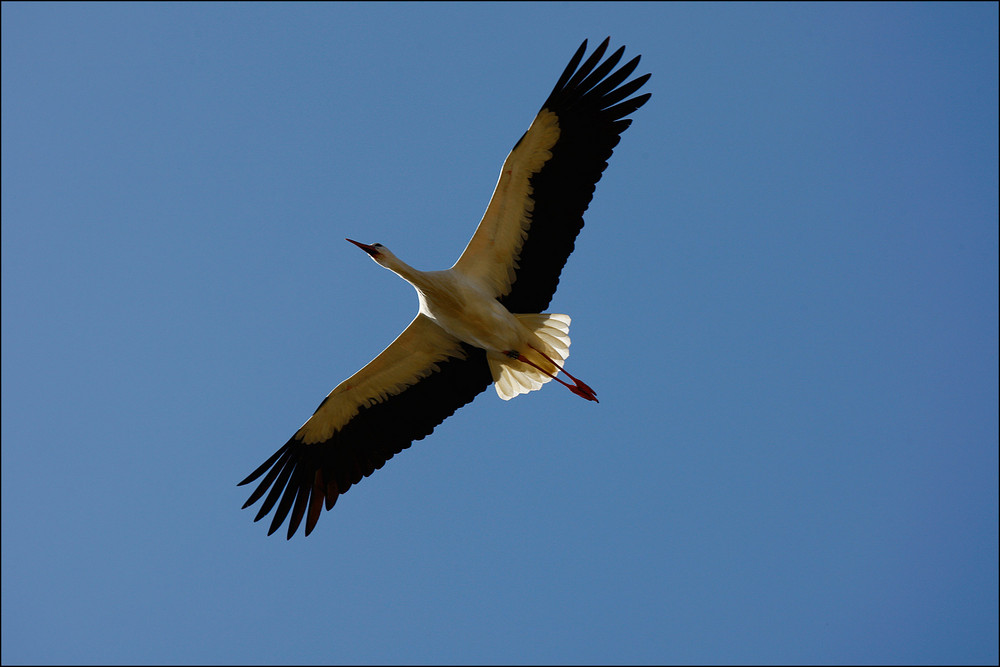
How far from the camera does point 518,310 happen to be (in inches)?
286

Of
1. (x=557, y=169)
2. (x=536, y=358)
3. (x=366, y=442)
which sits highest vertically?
(x=557, y=169)

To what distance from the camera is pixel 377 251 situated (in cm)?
721

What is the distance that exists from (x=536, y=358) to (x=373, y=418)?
1.43m

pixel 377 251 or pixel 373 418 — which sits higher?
pixel 377 251

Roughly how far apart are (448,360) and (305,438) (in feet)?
4.37

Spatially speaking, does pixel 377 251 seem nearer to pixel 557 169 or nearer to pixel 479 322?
pixel 479 322

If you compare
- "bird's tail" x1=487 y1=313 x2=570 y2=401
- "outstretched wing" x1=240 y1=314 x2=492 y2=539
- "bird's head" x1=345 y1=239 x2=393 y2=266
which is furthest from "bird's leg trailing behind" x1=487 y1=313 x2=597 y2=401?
"bird's head" x1=345 y1=239 x2=393 y2=266

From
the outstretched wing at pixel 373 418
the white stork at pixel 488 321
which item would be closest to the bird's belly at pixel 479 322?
the white stork at pixel 488 321

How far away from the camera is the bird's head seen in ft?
23.5

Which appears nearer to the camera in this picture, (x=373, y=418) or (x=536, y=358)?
(x=536, y=358)

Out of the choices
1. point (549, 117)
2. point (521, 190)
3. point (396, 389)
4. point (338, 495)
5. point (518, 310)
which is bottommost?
point (338, 495)

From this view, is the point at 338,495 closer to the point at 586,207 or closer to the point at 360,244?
the point at 360,244

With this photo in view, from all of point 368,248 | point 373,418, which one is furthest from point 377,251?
point 373,418

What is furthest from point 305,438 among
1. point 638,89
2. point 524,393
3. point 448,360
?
point 638,89
